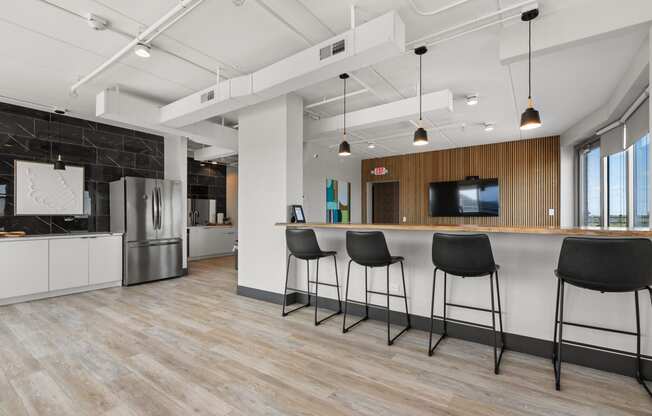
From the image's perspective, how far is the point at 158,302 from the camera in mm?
4191

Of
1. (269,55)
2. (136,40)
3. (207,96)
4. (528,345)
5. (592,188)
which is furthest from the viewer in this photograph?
(592,188)

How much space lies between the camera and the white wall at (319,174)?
720cm

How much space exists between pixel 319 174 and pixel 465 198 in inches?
144

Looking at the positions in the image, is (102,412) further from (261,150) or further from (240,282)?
(261,150)

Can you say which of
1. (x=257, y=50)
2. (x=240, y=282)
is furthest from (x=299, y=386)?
(x=257, y=50)

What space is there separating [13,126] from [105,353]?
430 centimetres

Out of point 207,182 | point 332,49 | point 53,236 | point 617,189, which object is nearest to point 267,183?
point 332,49

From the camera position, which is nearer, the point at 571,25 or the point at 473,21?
the point at 571,25

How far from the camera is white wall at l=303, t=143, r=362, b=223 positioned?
7.20 m

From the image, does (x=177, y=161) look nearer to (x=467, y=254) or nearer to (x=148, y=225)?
(x=148, y=225)

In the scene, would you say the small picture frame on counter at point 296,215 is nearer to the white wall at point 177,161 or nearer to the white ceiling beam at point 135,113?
the white ceiling beam at point 135,113

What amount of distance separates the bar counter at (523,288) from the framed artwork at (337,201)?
4445mm

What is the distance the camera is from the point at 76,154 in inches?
207

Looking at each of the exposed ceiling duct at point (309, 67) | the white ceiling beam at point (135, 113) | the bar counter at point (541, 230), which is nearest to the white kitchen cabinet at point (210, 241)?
the white ceiling beam at point (135, 113)
